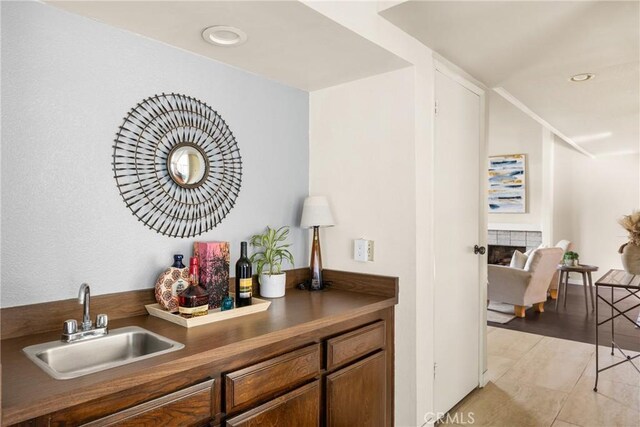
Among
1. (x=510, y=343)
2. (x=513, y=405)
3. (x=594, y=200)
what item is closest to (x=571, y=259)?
(x=510, y=343)

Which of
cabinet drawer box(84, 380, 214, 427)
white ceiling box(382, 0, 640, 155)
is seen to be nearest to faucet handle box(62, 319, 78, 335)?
cabinet drawer box(84, 380, 214, 427)

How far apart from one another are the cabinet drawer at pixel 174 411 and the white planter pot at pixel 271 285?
2.62 feet

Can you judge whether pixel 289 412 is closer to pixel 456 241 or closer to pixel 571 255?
pixel 456 241

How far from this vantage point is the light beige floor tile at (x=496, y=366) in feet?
9.93

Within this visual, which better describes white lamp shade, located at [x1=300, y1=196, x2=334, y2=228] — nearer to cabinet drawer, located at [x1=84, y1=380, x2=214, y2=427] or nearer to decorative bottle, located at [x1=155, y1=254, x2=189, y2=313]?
decorative bottle, located at [x1=155, y1=254, x2=189, y2=313]

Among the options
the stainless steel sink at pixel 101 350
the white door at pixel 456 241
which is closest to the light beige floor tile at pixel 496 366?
the white door at pixel 456 241

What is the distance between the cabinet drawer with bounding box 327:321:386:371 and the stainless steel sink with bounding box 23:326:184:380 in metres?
0.68

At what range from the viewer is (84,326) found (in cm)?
142

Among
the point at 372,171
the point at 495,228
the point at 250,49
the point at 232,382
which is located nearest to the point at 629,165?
the point at 495,228

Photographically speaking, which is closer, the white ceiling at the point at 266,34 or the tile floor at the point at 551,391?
the white ceiling at the point at 266,34

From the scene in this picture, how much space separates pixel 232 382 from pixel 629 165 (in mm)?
7803

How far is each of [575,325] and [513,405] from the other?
7.83 feet

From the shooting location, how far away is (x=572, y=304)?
5441mm

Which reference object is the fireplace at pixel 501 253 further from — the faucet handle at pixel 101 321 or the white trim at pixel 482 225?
the faucet handle at pixel 101 321
